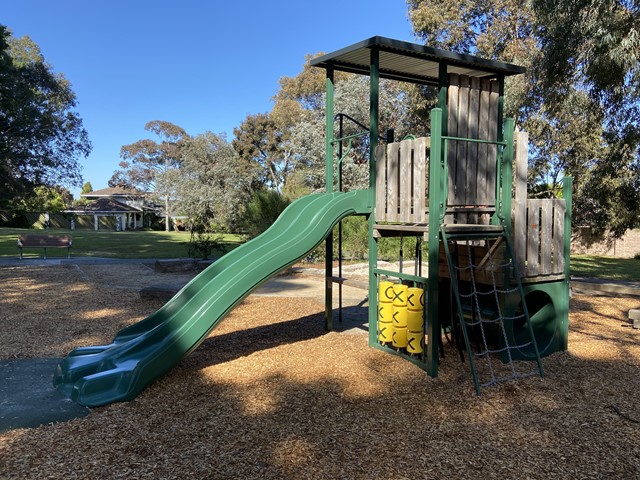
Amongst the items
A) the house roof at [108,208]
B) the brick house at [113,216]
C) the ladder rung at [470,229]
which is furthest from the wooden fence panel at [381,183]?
the house roof at [108,208]

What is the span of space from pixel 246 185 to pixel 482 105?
106 ft

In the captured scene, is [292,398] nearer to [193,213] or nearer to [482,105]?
[482,105]

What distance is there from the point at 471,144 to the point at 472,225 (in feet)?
3.20

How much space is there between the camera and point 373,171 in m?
5.88

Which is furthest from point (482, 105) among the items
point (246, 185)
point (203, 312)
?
point (246, 185)

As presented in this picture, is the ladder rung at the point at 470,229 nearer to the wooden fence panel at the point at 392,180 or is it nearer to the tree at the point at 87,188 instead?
→ the wooden fence panel at the point at 392,180

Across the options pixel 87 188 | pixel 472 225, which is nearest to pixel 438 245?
pixel 472 225

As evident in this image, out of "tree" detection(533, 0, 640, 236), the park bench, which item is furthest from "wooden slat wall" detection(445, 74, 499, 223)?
the park bench

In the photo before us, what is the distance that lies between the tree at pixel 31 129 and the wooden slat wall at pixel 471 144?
18352 mm

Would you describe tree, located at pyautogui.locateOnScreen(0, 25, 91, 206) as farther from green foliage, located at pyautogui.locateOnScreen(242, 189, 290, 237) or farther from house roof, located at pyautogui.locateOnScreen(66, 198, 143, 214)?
house roof, located at pyautogui.locateOnScreen(66, 198, 143, 214)

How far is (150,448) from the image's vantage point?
345 cm

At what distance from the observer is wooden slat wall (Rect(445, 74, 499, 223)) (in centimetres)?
551

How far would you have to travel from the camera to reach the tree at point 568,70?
859cm

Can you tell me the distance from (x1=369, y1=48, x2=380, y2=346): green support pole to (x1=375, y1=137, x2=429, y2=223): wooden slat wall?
71 millimetres
